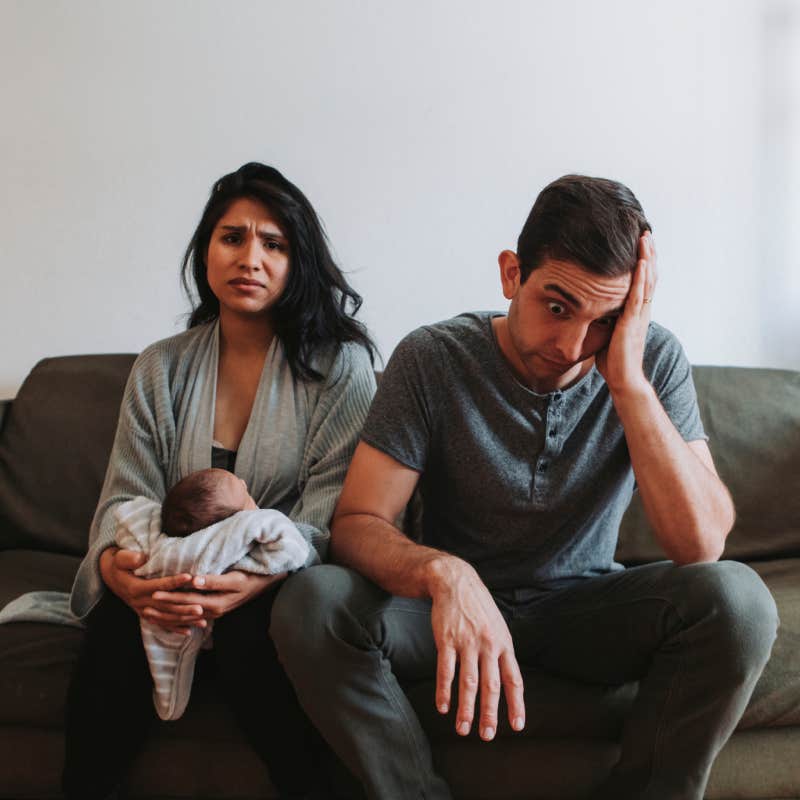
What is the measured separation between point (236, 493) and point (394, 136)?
1.15m

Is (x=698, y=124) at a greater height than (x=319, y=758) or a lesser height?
greater

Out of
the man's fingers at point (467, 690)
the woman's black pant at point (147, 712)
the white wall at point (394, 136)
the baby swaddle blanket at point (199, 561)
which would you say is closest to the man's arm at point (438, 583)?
the man's fingers at point (467, 690)

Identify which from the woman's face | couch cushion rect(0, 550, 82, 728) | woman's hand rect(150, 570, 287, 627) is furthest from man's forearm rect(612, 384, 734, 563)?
couch cushion rect(0, 550, 82, 728)

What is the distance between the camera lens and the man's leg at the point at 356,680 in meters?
1.20

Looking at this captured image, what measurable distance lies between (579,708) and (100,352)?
4.91 ft

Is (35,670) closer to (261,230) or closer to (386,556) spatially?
(386,556)

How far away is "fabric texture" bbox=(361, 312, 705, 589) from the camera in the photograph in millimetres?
1389

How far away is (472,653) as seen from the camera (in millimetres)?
1112

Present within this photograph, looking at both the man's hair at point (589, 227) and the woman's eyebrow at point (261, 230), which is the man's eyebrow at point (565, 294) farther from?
the woman's eyebrow at point (261, 230)

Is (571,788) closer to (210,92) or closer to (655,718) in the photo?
(655,718)

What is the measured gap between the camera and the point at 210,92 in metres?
2.18

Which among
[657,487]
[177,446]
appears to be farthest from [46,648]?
[657,487]

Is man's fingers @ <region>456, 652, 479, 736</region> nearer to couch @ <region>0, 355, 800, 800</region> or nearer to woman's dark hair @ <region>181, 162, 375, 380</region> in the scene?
couch @ <region>0, 355, 800, 800</region>

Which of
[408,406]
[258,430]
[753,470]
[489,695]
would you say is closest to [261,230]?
[258,430]
